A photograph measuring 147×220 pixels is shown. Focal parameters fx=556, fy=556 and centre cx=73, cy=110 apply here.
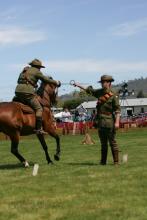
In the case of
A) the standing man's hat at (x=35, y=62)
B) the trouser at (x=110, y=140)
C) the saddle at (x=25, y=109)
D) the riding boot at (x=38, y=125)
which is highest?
the standing man's hat at (x=35, y=62)

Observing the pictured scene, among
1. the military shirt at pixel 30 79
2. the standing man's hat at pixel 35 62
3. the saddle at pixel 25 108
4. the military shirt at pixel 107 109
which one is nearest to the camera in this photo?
the military shirt at pixel 107 109

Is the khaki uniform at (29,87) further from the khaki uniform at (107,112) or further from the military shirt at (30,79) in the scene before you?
the khaki uniform at (107,112)

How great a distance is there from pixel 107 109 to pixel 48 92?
7.98 feet

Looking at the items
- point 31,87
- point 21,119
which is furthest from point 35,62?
point 21,119

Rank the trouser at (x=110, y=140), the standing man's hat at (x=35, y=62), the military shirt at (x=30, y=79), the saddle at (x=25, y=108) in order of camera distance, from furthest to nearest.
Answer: the standing man's hat at (x=35, y=62), the military shirt at (x=30, y=79), the saddle at (x=25, y=108), the trouser at (x=110, y=140)

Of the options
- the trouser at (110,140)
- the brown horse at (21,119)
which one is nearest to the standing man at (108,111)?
the trouser at (110,140)

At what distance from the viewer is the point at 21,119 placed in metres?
14.2

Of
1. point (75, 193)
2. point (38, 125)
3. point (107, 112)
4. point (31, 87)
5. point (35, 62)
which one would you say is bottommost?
point (75, 193)

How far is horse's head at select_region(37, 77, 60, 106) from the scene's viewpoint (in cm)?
1563

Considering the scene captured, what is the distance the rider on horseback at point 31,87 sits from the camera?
14508mm

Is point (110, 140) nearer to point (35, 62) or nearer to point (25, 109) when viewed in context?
point (25, 109)

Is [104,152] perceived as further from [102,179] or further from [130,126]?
[130,126]

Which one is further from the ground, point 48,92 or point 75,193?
point 48,92

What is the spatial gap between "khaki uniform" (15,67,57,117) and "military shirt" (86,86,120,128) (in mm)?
1594
